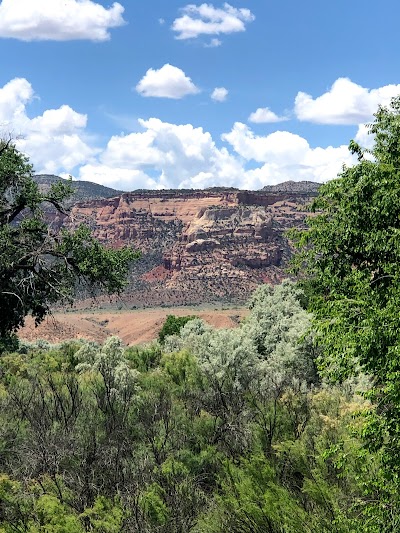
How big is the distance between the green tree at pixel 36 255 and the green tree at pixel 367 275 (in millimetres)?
6514

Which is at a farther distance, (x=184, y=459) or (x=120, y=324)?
(x=120, y=324)

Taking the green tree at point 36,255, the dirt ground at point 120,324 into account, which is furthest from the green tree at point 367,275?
the dirt ground at point 120,324

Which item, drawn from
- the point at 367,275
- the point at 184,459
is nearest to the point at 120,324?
the point at 184,459

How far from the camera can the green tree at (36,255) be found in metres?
15.9

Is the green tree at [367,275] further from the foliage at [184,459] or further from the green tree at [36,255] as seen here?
the green tree at [36,255]

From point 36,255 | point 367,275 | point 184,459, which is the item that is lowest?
point 184,459

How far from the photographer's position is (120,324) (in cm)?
13912

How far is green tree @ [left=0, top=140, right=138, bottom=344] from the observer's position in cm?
1593

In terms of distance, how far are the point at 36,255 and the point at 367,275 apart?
359 inches

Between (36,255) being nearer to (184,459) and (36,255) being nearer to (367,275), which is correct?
(184,459)

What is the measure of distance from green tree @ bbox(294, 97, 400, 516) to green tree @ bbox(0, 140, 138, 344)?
6514mm

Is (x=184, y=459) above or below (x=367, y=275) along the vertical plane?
below

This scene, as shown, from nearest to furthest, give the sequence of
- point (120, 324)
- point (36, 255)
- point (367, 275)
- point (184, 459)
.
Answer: point (367, 275) < point (36, 255) < point (184, 459) < point (120, 324)

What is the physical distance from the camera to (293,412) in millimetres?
21672
